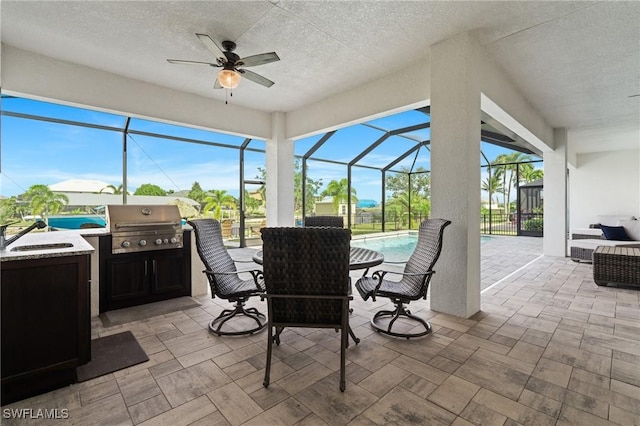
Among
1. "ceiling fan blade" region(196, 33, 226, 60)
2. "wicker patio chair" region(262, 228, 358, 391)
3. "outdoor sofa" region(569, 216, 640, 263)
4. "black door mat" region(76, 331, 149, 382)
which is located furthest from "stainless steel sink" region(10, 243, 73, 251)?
"outdoor sofa" region(569, 216, 640, 263)

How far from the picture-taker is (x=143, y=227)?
129 inches

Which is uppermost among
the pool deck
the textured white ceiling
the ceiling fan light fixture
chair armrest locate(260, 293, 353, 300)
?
the textured white ceiling

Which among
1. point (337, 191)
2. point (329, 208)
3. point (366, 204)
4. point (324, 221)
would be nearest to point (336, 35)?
point (324, 221)

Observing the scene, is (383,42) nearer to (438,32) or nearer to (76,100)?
(438,32)

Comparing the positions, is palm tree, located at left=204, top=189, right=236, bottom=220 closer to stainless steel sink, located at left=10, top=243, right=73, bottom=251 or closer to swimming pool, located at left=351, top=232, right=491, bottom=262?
swimming pool, located at left=351, top=232, right=491, bottom=262

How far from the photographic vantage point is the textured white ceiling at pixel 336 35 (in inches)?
106

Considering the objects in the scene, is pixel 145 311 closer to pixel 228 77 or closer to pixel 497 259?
pixel 228 77

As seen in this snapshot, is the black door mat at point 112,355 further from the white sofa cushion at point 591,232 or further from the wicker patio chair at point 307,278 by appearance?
the white sofa cushion at point 591,232

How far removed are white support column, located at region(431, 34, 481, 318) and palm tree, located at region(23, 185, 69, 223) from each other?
628 centimetres

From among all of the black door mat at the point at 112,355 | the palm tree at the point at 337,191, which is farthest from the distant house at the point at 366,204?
the black door mat at the point at 112,355

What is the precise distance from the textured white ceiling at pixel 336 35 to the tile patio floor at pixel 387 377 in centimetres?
296

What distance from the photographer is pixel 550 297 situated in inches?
145

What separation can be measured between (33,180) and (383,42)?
619 cm

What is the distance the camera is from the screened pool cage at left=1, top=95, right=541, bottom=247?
5.00 m
